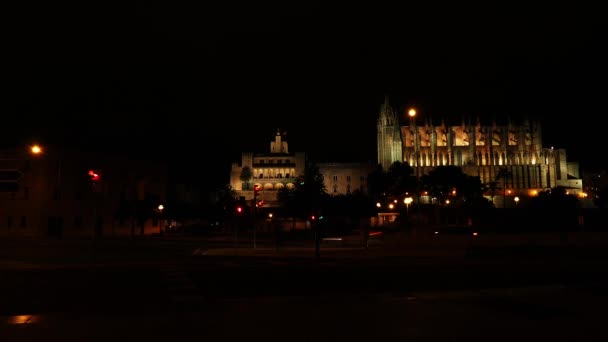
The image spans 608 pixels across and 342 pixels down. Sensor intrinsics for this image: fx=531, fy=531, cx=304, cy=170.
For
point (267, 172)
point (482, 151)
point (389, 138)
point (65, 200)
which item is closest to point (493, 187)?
point (482, 151)

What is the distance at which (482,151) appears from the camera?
167 metres

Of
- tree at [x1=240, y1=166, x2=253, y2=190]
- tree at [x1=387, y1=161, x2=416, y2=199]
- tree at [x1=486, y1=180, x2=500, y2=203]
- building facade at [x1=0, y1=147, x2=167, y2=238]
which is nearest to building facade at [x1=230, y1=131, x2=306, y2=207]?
tree at [x1=240, y1=166, x2=253, y2=190]

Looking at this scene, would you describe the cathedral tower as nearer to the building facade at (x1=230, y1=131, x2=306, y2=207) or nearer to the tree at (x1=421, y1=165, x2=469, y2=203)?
the building facade at (x1=230, y1=131, x2=306, y2=207)

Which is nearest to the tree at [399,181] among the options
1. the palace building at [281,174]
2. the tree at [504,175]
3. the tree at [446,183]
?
the tree at [446,183]

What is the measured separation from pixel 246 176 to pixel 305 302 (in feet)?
486

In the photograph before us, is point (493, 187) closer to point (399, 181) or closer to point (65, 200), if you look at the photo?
point (399, 181)

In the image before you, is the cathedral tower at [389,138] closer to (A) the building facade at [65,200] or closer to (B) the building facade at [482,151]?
(B) the building facade at [482,151]

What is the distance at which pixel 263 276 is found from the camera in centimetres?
1869

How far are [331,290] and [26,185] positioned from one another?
60.1 m

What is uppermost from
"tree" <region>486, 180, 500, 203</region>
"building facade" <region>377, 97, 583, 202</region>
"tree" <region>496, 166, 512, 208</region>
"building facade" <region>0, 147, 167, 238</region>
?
"building facade" <region>377, 97, 583, 202</region>

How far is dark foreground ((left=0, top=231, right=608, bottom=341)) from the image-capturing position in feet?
30.2

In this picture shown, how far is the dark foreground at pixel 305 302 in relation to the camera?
921 centimetres

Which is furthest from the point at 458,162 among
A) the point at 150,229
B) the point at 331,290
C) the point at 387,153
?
the point at 331,290

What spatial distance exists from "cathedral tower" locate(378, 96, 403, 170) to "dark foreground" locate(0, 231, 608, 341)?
144141 millimetres
